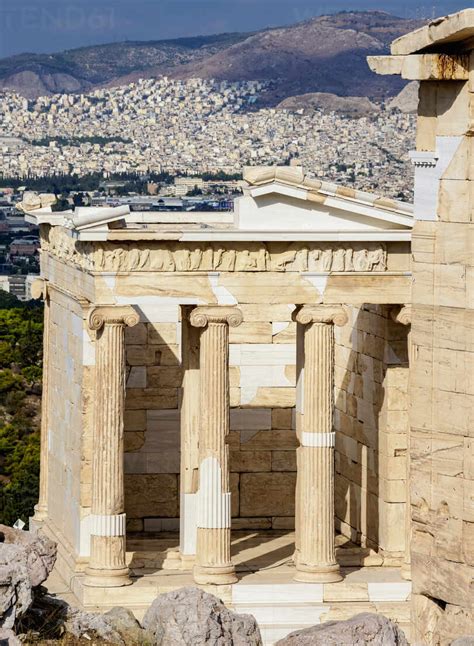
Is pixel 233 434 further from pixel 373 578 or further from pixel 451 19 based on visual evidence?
pixel 451 19

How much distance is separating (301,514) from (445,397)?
14.0 meters

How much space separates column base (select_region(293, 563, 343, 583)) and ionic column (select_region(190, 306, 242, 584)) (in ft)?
3.36

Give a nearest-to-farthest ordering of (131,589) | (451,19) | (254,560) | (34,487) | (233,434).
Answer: (451,19), (131,589), (254,560), (233,434), (34,487)

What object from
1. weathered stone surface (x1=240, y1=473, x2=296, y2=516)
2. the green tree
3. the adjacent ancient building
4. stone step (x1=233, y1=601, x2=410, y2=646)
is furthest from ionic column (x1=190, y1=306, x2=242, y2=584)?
the green tree

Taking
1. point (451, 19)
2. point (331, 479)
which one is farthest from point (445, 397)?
point (331, 479)

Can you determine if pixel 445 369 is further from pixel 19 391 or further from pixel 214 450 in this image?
pixel 19 391

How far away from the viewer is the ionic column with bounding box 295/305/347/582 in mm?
31266

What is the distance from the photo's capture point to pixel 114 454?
102ft

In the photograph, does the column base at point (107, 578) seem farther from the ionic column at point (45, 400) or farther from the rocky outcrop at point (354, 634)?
the rocky outcrop at point (354, 634)

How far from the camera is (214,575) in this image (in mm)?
31000

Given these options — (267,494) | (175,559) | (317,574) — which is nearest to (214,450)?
(175,559)

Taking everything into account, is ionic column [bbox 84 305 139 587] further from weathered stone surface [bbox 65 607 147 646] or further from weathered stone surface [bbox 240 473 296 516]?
weathered stone surface [bbox 65 607 147 646]

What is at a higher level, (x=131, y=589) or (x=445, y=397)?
(x=445, y=397)

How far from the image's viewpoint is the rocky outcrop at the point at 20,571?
745 inches
